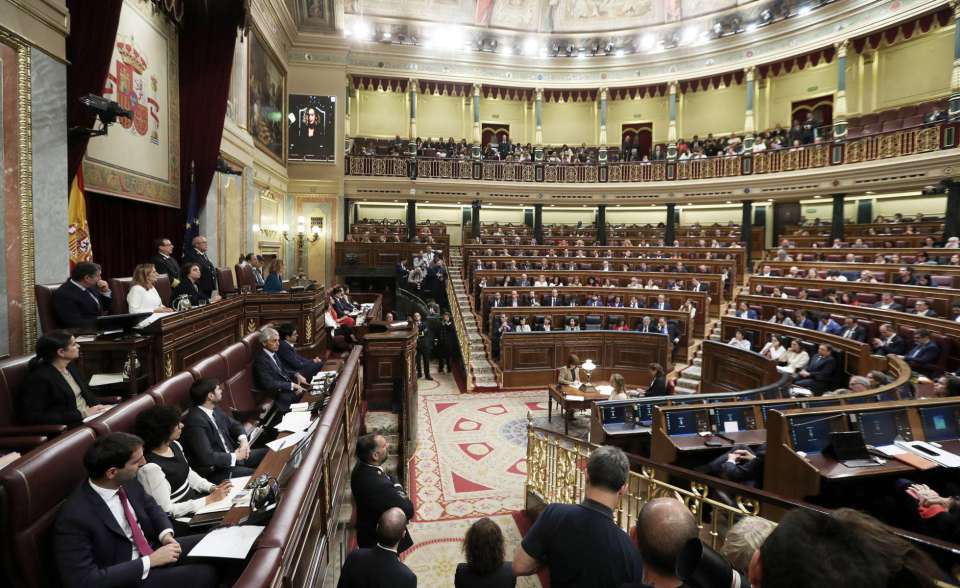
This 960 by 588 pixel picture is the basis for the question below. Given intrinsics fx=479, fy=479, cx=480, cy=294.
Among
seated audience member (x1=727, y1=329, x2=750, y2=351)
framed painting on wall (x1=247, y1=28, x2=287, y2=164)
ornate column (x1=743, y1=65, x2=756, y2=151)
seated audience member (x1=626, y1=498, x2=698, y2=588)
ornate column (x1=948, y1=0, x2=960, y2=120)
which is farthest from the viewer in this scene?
ornate column (x1=743, y1=65, x2=756, y2=151)

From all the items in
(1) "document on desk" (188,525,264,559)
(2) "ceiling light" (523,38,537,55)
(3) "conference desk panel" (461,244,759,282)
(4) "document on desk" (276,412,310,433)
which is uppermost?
(2) "ceiling light" (523,38,537,55)

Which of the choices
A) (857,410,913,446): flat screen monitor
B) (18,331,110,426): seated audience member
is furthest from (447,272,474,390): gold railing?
(18,331,110,426): seated audience member

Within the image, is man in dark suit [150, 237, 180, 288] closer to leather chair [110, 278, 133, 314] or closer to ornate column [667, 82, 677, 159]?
leather chair [110, 278, 133, 314]

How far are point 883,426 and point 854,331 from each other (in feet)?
14.2

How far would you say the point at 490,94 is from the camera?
1881cm

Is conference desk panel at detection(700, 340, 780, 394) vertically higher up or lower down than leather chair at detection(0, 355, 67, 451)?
lower down

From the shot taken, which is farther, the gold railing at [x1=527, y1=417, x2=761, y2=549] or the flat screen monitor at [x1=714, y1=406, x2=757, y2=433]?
the flat screen monitor at [x1=714, y1=406, x2=757, y2=433]

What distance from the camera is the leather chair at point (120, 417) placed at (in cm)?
214

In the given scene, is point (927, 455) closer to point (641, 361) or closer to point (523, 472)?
point (523, 472)

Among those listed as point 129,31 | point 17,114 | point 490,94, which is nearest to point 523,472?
point 17,114

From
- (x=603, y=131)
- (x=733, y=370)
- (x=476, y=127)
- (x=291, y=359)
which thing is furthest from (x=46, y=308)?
(x=603, y=131)

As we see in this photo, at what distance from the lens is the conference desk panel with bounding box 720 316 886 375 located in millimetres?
6773

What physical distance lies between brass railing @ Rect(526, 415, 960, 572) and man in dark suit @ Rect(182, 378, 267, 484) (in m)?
2.37

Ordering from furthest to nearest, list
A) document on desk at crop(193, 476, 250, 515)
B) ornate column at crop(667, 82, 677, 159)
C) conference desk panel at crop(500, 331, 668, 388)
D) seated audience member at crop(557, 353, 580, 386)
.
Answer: ornate column at crop(667, 82, 677, 159) → conference desk panel at crop(500, 331, 668, 388) → seated audience member at crop(557, 353, 580, 386) → document on desk at crop(193, 476, 250, 515)
